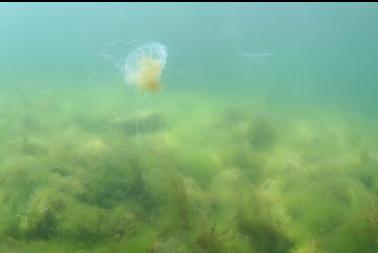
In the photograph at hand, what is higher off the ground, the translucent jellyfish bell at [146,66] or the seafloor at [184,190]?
the translucent jellyfish bell at [146,66]

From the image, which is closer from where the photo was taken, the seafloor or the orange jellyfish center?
the seafloor

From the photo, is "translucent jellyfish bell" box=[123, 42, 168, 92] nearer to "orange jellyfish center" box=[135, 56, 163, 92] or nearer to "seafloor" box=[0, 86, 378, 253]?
"orange jellyfish center" box=[135, 56, 163, 92]

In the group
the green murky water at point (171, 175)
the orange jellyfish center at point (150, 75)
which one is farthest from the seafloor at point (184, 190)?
the orange jellyfish center at point (150, 75)

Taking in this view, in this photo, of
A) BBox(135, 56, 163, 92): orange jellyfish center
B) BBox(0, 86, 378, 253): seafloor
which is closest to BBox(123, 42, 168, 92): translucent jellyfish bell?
BBox(135, 56, 163, 92): orange jellyfish center

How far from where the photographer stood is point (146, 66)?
520 cm

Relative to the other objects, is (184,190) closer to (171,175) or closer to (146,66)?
(171,175)

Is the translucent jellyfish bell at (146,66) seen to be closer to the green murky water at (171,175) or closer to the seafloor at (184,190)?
the green murky water at (171,175)

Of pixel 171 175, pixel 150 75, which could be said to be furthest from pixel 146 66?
pixel 171 175

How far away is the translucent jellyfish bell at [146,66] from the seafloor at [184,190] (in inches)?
43.2

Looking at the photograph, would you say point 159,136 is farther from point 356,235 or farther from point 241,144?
point 356,235

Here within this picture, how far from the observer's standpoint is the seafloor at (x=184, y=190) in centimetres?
408

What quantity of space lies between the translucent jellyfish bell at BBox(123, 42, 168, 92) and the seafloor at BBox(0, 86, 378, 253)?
1.10 meters

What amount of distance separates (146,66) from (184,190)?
173 centimetres

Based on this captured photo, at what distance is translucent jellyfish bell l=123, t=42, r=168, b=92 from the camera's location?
5.14 metres
